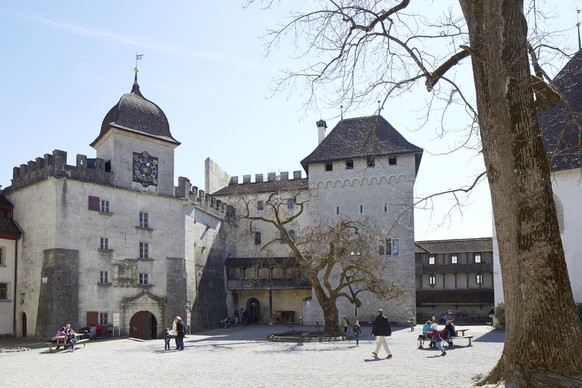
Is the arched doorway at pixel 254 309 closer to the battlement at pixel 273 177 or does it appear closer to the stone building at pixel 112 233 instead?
the stone building at pixel 112 233

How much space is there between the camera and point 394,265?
41438 mm

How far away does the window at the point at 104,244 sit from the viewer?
3298 centimetres

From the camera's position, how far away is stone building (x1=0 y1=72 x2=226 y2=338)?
31.0 metres

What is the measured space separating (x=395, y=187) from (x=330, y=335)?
17.5 m

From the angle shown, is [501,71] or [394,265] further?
[394,265]

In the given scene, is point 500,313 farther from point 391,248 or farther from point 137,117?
point 137,117

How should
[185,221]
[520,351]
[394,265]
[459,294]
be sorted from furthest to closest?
[459,294] < [394,265] < [185,221] < [520,351]

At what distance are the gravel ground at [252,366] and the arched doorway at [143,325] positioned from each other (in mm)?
9164

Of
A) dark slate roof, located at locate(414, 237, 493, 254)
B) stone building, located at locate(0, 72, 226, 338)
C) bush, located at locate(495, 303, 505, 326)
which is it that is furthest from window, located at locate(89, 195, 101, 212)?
dark slate roof, located at locate(414, 237, 493, 254)

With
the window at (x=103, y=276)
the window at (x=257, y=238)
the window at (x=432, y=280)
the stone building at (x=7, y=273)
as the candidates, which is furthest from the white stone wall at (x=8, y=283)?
the window at (x=432, y=280)

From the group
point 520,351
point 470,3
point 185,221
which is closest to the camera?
point 520,351

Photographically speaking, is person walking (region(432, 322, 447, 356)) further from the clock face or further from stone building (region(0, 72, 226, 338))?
the clock face

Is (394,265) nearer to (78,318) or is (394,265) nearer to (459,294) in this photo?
(459,294)

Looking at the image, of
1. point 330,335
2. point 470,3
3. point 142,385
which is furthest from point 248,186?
point 470,3
